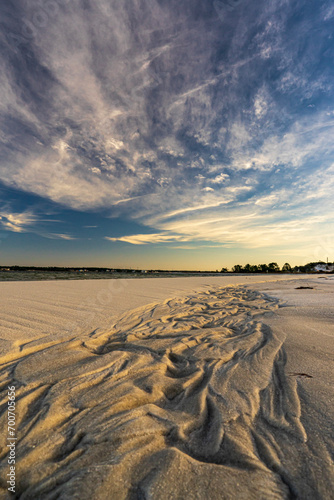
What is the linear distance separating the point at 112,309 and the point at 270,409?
147 inches

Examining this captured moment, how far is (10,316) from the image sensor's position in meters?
3.64

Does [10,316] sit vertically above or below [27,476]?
above

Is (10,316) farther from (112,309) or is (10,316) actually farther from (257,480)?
(257,480)

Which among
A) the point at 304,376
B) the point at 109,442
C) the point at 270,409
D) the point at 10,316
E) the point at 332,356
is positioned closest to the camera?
the point at 109,442

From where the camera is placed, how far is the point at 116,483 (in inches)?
40.5

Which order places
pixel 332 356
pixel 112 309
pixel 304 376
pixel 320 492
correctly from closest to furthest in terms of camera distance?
pixel 320 492
pixel 304 376
pixel 332 356
pixel 112 309

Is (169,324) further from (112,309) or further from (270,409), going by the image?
(270,409)

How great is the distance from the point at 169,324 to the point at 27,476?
111 inches

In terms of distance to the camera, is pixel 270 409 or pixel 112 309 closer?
pixel 270 409

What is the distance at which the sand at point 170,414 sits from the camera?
41.0 inches

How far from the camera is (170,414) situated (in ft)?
5.01

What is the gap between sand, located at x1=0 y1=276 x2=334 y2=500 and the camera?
3.42 ft

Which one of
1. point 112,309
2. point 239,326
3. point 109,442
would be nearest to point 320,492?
point 109,442

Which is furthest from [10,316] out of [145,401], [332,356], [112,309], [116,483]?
[332,356]
